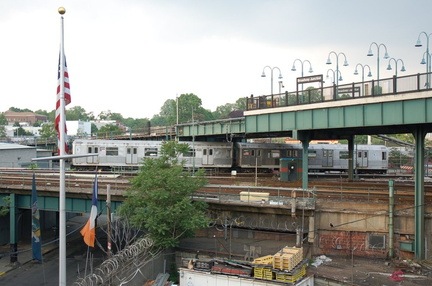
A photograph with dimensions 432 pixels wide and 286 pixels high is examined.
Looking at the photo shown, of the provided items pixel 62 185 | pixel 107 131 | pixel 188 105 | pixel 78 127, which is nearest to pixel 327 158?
pixel 62 185

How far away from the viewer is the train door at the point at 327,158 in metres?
50.0

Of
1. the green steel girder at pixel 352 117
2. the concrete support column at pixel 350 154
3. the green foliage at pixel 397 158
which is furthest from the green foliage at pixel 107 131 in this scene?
the green steel girder at pixel 352 117

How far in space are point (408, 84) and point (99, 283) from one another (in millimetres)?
20157

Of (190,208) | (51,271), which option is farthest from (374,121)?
(51,271)

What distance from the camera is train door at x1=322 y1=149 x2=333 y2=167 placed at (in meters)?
50.0

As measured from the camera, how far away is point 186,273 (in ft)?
64.3

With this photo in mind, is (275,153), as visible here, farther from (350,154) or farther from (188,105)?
(188,105)

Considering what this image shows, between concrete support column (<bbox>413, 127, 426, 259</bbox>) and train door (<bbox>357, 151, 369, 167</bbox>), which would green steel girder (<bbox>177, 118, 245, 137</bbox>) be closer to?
train door (<bbox>357, 151, 369, 167</bbox>)

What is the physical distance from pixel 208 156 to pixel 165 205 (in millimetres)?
24615

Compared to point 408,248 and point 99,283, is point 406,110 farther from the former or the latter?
point 99,283

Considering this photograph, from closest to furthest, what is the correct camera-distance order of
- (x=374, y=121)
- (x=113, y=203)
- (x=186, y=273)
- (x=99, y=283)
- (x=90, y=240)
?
(x=90, y=240)
(x=99, y=283)
(x=186, y=273)
(x=374, y=121)
(x=113, y=203)

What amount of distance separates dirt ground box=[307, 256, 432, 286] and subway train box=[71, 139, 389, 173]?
24097mm

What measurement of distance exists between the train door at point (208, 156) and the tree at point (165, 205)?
73.1 ft

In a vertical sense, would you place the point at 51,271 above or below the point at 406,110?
below
